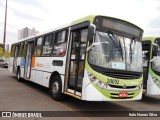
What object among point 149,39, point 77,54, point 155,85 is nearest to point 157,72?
point 155,85

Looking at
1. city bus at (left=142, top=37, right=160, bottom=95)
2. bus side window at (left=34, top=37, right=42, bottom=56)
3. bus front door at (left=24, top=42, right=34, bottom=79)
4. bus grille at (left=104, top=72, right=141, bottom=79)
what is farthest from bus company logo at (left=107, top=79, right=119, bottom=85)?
bus front door at (left=24, top=42, right=34, bottom=79)

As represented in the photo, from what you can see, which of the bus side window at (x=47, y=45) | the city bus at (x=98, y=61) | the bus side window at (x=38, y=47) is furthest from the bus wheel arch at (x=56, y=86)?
the bus side window at (x=38, y=47)

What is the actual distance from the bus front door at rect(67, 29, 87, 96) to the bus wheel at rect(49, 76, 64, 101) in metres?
0.72

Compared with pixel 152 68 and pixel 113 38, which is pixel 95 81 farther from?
pixel 152 68

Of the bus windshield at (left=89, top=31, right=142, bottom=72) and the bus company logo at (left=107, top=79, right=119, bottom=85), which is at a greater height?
the bus windshield at (left=89, top=31, right=142, bottom=72)

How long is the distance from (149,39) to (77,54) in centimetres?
439

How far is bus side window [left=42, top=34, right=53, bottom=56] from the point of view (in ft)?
35.3

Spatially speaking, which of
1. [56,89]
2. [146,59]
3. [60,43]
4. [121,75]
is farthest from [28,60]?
[121,75]

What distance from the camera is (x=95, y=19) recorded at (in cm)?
771

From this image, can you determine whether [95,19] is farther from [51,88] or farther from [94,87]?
[51,88]

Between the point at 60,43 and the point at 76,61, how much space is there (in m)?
1.70

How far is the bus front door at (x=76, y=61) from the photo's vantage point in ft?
25.8

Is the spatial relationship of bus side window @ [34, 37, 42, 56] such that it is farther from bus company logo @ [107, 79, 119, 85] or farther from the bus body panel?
bus company logo @ [107, 79, 119, 85]

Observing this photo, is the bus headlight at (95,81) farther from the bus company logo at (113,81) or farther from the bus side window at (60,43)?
the bus side window at (60,43)
